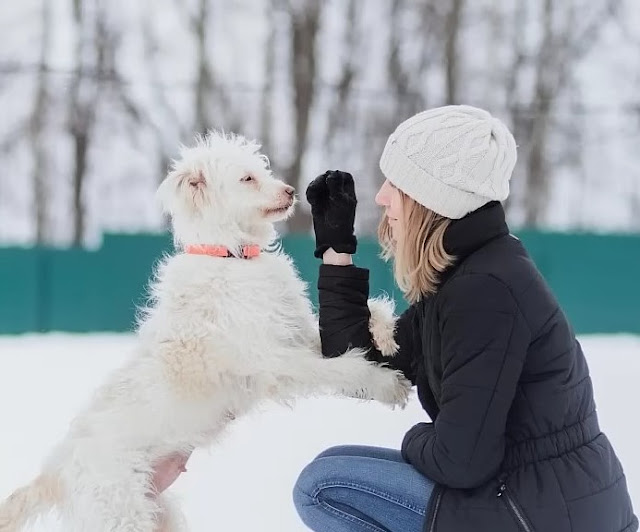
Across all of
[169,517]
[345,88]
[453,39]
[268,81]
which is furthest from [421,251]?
[453,39]

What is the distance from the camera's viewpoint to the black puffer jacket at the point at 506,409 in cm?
176

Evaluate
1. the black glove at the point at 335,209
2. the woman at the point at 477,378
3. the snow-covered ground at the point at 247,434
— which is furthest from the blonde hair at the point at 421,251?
the snow-covered ground at the point at 247,434

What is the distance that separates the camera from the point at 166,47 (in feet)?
30.1

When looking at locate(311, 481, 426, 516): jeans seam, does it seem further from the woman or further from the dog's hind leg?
the dog's hind leg

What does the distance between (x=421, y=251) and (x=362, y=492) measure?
68cm

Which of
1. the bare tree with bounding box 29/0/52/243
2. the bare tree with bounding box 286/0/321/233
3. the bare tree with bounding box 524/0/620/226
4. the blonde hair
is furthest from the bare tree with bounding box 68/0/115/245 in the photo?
the blonde hair

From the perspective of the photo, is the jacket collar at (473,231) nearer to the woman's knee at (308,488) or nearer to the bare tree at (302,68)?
the woman's knee at (308,488)

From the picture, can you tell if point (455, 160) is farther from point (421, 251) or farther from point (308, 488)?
point (308, 488)

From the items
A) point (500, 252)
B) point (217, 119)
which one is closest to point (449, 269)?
point (500, 252)

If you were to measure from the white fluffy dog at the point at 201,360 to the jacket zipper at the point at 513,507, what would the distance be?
72cm

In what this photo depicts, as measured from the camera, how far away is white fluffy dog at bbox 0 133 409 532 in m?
2.30

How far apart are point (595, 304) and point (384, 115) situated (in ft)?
10.4

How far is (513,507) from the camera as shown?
1.83m

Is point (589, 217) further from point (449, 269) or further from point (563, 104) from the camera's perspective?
point (449, 269)
